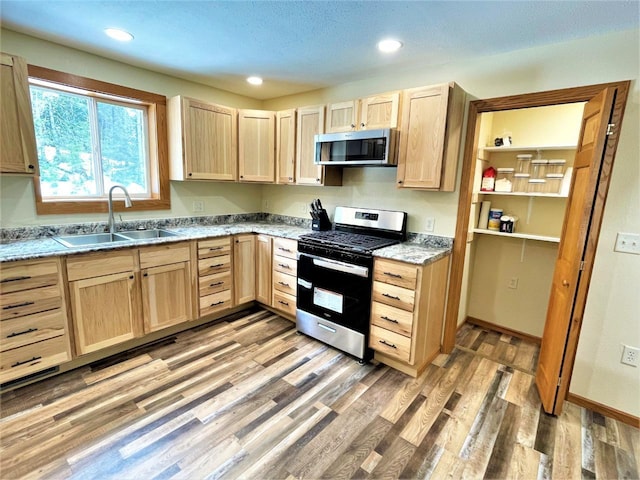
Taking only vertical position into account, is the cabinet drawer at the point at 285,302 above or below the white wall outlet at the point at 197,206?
below

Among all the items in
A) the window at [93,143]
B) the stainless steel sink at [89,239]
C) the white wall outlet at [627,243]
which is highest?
the window at [93,143]

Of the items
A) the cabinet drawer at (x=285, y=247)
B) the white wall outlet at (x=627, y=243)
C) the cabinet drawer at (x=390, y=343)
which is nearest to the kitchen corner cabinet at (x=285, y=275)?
the cabinet drawer at (x=285, y=247)

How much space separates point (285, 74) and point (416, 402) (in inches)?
117

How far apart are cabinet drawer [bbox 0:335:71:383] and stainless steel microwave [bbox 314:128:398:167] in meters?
2.47

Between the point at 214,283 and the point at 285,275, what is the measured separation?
0.70 metres

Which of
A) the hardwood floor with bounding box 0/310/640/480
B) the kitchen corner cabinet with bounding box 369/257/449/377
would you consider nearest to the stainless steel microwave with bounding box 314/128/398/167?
the kitchen corner cabinet with bounding box 369/257/449/377

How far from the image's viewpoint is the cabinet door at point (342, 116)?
281cm

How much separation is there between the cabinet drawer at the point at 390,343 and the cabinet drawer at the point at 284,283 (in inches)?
36.6

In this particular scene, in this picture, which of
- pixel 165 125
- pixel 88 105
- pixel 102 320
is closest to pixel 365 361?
pixel 102 320

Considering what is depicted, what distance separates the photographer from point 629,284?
6.36ft

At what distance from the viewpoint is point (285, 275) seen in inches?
124

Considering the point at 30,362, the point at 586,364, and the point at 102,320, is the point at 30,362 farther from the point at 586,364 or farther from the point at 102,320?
the point at 586,364

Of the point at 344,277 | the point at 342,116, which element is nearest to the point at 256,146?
the point at 342,116

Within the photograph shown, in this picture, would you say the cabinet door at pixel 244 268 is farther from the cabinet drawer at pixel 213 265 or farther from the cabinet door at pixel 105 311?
the cabinet door at pixel 105 311
